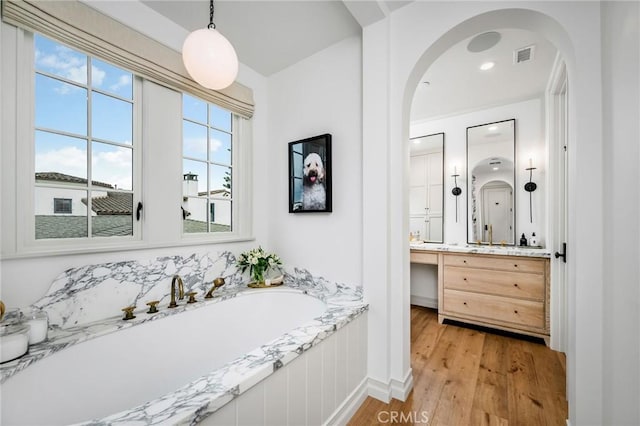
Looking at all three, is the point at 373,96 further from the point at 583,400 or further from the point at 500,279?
the point at 500,279

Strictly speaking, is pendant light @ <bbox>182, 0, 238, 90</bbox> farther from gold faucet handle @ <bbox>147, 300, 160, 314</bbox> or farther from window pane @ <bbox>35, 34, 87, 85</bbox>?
gold faucet handle @ <bbox>147, 300, 160, 314</bbox>

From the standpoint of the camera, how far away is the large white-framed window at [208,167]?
199 cm

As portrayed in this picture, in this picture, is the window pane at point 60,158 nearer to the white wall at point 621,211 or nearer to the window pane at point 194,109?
the window pane at point 194,109

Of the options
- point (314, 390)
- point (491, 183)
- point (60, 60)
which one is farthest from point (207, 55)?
point (491, 183)

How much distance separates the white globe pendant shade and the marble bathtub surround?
1.22m

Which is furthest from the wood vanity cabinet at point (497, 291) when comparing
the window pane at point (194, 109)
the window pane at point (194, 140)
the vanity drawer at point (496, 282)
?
the window pane at point (194, 109)

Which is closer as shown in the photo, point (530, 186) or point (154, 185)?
point (154, 185)

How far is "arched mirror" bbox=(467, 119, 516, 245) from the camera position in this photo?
114 inches

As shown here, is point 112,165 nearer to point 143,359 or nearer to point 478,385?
point 143,359

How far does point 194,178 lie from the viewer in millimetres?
2039

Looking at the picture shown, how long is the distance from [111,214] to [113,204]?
0.21 feet

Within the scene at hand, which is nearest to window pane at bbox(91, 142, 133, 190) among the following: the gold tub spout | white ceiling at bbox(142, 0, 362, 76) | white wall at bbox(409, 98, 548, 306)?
the gold tub spout

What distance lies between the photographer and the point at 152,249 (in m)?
1.72

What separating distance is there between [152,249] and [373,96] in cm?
179
